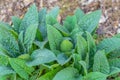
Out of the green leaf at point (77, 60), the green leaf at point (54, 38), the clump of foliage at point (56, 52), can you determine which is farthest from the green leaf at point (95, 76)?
the green leaf at point (54, 38)

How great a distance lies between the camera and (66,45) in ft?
7.05

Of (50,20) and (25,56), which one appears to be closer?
(25,56)

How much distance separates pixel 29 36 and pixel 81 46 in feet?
1.26

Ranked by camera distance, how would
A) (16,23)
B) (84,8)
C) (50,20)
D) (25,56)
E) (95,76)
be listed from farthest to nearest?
(84,8)
(16,23)
(50,20)
(25,56)
(95,76)

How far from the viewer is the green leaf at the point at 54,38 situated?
2113mm

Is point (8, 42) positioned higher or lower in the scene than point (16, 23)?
lower

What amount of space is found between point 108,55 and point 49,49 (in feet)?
1.46

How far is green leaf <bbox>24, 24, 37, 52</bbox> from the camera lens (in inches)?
83.6

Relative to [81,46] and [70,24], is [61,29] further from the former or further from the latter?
[81,46]

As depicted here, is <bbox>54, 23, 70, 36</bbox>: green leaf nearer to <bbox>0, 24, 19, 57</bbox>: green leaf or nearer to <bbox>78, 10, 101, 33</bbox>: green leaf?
<bbox>78, 10, 101, 33</bbox>: green leaf

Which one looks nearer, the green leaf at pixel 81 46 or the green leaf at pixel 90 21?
the green leaf at pixel 81 46

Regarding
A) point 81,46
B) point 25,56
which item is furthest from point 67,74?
point 25,56

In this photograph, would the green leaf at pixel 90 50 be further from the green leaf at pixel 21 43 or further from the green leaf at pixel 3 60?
the green leaf at pixel 3 60

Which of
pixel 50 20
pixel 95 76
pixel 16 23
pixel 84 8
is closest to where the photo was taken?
pixel 95 76
